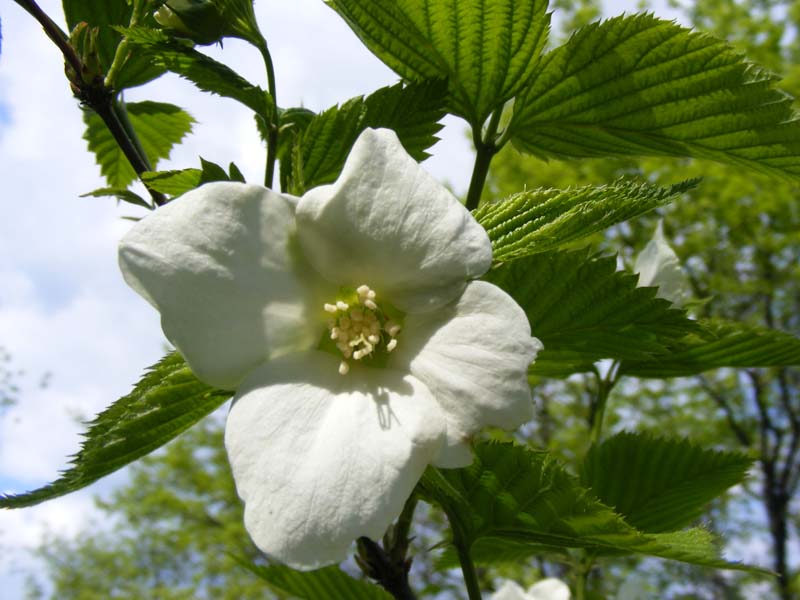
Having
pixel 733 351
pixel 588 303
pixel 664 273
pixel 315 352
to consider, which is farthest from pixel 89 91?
pixel 733 351

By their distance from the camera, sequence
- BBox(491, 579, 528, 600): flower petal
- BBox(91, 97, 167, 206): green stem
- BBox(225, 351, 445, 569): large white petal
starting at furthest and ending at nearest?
BBox(491, 579, 528, 600): flower petal
BBox(91, 97, 167, 206): green stem
BBox(225, 351, 445, 569): large white petal

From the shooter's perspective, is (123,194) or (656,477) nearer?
(123,194)

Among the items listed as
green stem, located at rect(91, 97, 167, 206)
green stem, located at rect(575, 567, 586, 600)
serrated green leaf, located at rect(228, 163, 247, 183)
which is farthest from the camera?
green stem, located at rect(575, 567, 586, 600)

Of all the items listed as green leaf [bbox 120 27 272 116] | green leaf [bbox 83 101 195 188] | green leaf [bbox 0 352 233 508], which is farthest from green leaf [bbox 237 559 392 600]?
green leaf [bbox 83 101 195 188]

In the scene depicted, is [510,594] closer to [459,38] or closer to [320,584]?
[320,584]

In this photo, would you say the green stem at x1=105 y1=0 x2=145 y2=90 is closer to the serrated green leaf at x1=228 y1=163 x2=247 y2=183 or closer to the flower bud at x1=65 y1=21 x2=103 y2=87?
the flower bud at x1=65 y1=21 x2=103 y2=87

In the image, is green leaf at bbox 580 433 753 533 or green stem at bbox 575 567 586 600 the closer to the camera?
green leaf at bbox 580 433 753 533

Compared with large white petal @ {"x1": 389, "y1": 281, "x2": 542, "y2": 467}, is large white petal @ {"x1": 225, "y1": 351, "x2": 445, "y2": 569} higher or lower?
lower

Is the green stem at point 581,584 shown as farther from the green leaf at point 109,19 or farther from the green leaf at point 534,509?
the green leaf at point 109,19
